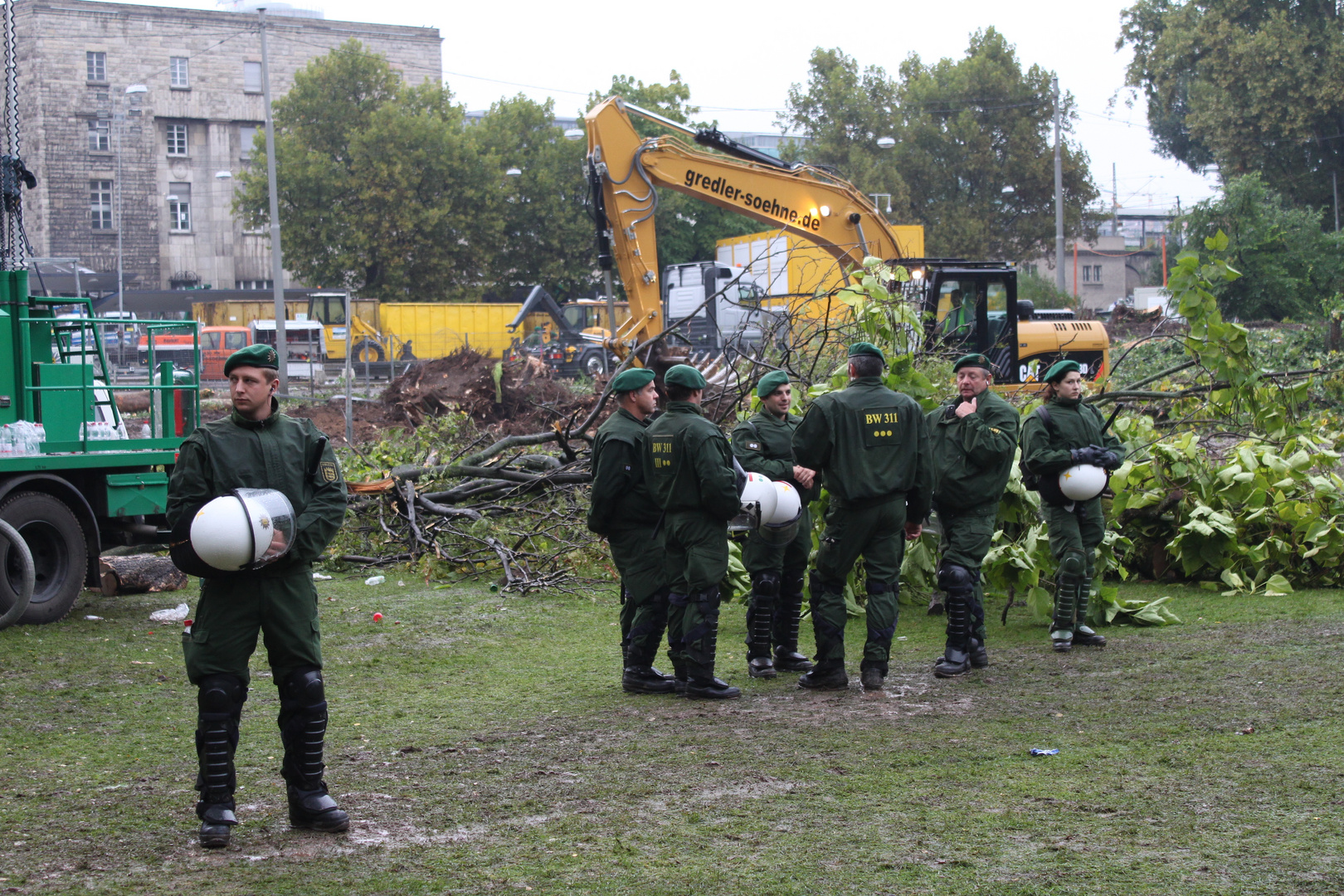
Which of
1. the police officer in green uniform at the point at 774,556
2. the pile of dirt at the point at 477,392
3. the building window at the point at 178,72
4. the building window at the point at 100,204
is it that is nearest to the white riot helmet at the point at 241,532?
the police officer in green uniform at the point at 774,556

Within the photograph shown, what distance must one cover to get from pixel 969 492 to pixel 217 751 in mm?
4536

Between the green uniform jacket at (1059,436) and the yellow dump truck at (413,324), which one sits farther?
the yellow dump truck at (413,324)

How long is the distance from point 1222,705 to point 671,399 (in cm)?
322

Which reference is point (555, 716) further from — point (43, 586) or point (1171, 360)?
point (1171, 360)

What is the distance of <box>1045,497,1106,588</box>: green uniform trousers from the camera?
784 cm

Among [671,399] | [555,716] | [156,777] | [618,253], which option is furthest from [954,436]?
[618,253]

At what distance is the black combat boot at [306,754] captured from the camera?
450 centimetres

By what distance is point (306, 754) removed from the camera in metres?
4.56

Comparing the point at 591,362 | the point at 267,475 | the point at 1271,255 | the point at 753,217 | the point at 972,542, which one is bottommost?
the point at 972,542

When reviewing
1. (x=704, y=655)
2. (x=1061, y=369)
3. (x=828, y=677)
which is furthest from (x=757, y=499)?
(x=1061, y=369)

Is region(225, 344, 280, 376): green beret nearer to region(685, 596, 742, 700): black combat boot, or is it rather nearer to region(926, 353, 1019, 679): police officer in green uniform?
region(685, 596, 742, 700): black combat boot

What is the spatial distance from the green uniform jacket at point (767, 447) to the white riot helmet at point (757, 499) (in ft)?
1.64

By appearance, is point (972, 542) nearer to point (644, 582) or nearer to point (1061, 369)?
point (1061, 369)

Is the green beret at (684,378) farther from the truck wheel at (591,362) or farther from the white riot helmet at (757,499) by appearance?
the truck wheel at (591,362)
